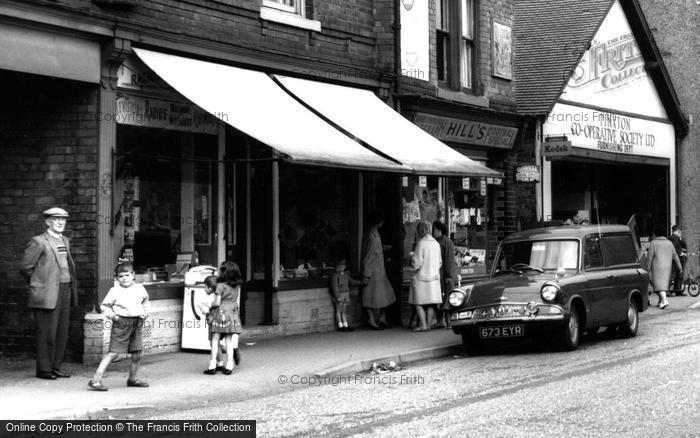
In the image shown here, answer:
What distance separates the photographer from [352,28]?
16781 mm

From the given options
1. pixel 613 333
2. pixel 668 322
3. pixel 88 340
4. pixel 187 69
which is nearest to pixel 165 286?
pixel 88 340

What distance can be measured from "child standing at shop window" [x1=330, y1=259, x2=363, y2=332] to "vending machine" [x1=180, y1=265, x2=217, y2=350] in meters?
3.27

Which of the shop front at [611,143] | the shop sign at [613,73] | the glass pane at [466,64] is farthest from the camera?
the shop sign at [613,73]

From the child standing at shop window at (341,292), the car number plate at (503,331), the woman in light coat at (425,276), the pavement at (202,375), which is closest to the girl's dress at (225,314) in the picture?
the pavement at (202,375)

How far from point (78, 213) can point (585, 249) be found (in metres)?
6.90

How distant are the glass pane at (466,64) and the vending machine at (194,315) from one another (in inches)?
326

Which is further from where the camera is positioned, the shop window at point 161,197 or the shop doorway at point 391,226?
the shop doorway at point 391,226

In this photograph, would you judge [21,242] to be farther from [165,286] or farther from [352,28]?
[352,28]

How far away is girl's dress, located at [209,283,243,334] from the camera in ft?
38.1

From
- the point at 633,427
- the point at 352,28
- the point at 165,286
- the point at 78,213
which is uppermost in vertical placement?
the point at 352,28

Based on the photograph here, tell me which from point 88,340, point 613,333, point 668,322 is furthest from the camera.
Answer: point 668,322

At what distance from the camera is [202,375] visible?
11.6 m

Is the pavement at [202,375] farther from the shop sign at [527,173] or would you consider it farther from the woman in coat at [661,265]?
the woman in coat at [661,265]

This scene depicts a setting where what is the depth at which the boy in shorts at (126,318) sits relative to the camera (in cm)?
1054
